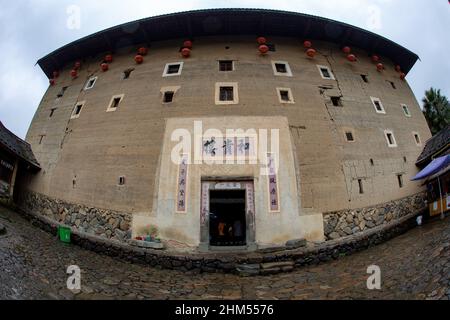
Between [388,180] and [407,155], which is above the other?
[407,155]

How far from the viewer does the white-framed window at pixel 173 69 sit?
39.2ft

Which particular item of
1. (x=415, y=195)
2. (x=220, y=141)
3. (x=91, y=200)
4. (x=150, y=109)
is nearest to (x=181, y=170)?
(x=220, y=141)

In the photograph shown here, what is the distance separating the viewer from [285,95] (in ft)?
37.1

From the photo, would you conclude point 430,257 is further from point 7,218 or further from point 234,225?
point 7,218

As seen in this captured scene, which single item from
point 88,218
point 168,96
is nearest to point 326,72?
point 168,96

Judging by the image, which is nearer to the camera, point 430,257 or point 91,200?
point 430,257

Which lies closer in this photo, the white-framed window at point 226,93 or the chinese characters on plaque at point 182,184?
the chinese characters on plaque at point 182,184

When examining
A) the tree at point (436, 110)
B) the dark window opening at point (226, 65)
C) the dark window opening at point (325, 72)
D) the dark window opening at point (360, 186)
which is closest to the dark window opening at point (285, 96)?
the dark window opening at point (325, 72)

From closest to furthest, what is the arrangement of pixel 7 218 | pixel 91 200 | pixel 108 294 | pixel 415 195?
pixel 108 294 → pixel 7 218 → pixel 91 200 → pixel 415 195

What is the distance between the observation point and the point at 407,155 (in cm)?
1184

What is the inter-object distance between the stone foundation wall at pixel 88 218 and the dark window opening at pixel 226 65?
7334 mm

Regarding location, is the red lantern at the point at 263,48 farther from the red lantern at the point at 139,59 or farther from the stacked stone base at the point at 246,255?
the stacked stone base at the point at 246,255

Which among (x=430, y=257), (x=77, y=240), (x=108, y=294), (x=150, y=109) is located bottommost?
(x=108, y=294)

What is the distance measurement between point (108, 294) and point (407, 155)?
496 inches
